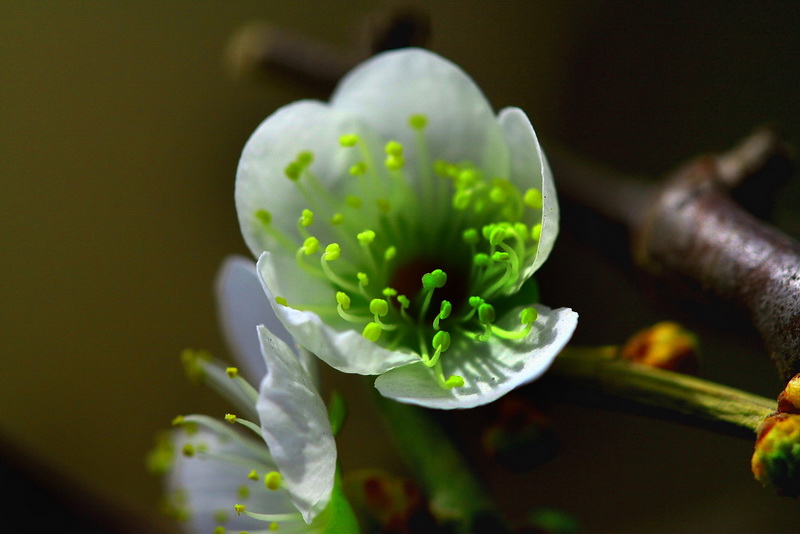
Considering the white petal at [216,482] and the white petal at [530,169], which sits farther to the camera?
→ the white petal at [216,482]

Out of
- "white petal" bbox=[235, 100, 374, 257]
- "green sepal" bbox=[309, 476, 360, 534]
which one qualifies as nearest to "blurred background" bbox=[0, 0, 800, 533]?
"white petal" bbox=[235, 100, 374, 257]

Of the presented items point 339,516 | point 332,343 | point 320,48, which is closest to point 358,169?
point 332,343

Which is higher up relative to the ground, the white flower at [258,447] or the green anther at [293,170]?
the green anther at [293,170]

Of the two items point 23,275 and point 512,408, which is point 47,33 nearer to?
point 23,275

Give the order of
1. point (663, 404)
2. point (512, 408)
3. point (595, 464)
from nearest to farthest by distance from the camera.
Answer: point (663, 404)
point (512, 408)
point (595, 464)

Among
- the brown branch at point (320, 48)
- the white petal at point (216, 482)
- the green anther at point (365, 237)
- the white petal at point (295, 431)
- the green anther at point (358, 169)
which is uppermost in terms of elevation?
the brown branch at point (320, 48)

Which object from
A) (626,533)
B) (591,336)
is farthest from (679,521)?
(591,336)

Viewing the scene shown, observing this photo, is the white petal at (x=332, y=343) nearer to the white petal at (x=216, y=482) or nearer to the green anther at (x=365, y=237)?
the green anther at (x=365, y=237)

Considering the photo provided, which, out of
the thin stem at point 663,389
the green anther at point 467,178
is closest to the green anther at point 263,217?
the green anther at point 467,178
